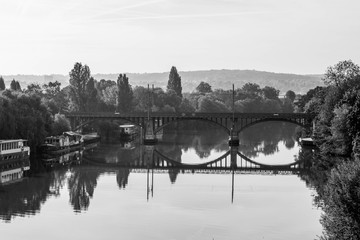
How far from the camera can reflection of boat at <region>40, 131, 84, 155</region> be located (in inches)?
2409

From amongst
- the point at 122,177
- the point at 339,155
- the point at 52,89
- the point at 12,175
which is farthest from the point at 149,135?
the point at 52,89

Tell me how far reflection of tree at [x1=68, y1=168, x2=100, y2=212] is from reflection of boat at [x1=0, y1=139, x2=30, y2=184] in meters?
3.85

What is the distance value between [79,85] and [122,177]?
48.9m

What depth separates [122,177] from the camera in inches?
1877

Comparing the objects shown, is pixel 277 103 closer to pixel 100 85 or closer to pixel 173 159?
pixel 100 85

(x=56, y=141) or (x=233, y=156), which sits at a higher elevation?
(x=56, y=141)

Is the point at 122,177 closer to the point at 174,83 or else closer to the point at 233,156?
the point at 233,156

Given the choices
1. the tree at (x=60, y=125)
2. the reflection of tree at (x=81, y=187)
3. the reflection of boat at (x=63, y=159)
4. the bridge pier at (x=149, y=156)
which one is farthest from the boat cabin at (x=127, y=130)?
the reflection of tree at (x=81, y=187)

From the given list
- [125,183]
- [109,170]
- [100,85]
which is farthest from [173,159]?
[100,85]

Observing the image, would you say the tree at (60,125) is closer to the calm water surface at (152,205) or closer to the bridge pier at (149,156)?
the bridge pier at (149,156)

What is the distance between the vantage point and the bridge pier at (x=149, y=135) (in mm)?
76375

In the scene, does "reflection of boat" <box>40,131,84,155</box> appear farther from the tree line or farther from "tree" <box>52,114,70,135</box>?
the tree line

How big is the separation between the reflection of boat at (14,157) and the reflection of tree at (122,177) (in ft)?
22.0

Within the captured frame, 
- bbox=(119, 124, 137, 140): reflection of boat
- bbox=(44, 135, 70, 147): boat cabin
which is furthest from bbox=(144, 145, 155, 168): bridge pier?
bbox=(119, 124, 137, 140): reflection of boat
